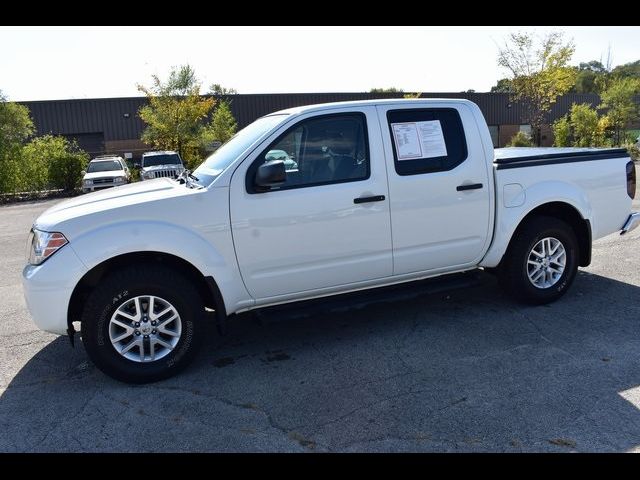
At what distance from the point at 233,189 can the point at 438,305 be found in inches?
101

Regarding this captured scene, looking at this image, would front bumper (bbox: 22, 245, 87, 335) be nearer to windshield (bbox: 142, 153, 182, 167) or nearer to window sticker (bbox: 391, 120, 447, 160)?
window sticker (bbox: 391, 120, 447, 160)

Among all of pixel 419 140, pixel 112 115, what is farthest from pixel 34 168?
pixel 419 140

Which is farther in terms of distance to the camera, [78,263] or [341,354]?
[341,354]

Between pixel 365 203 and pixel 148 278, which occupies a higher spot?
pixel 365 203

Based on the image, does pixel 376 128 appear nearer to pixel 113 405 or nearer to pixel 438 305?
pixel 438 305

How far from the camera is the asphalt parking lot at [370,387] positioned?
312 centimetres

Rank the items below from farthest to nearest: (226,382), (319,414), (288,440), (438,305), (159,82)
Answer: (159,82)
(438,305)
(226,382)
(319,414)
(288,440)

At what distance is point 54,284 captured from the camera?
3.73 meters

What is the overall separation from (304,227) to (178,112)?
2190 cm

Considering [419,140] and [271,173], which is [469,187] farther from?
[271,173]

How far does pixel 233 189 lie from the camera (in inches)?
159

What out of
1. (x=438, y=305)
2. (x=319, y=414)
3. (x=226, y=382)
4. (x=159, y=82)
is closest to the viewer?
(x=319, y=414)
